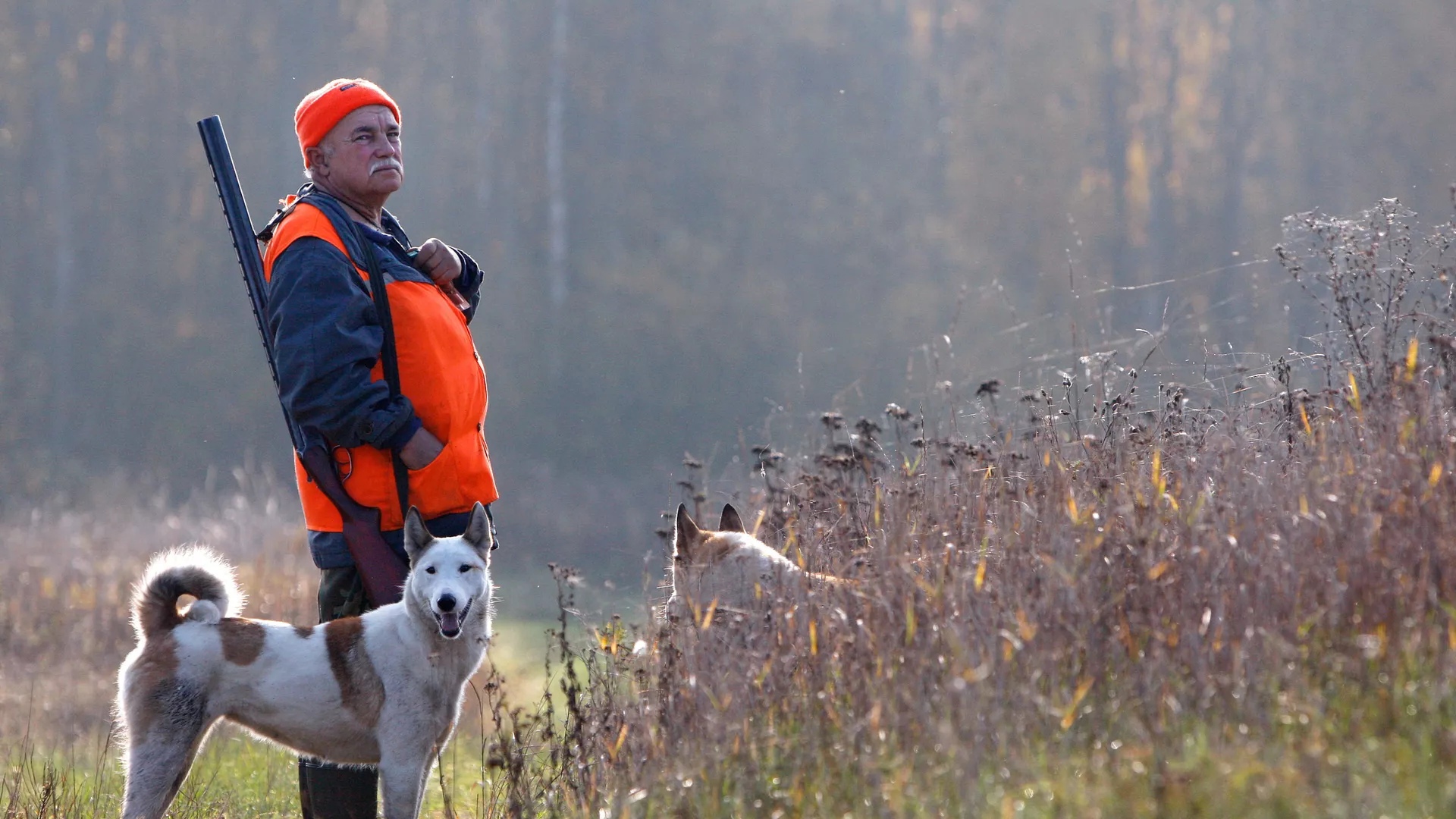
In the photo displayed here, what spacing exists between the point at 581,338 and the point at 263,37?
43.1 feet

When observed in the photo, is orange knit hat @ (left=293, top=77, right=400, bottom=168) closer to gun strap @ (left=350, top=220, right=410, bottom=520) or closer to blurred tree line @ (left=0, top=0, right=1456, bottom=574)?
gun strap @ (left=350, top=220, right=410, bottom=520)

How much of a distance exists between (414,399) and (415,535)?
18.2 inches

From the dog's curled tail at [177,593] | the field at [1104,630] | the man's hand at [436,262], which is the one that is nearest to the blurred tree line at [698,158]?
the field at [1104,630]

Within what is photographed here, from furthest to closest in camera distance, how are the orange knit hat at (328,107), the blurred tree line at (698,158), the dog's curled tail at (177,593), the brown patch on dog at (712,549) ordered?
1. the blurred tree line at (698,158)
2. the brown patch on dog at (712,549)
3. the orange knit hat at (328,107)
4. the dog's curled tail at (177,593)

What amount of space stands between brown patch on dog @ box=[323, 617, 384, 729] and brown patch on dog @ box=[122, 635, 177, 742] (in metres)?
0.51

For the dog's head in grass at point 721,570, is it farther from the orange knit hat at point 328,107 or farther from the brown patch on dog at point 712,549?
the orange knit hat at point 328,107

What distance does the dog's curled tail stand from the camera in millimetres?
4676

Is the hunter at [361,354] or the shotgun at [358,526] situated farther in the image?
the shotgun at [358,526]

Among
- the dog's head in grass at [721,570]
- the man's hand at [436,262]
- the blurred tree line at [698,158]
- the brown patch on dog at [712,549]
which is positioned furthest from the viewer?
the blurred tree line at [698,158]

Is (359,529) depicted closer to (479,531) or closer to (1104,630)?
(479,531)

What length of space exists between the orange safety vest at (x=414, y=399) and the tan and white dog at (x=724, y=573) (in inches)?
39.7

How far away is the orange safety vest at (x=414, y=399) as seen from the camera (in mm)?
4602

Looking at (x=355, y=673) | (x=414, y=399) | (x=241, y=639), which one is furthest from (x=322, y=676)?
(x=414, y=399)

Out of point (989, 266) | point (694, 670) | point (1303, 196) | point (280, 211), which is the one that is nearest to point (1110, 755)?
point (694, 670)
